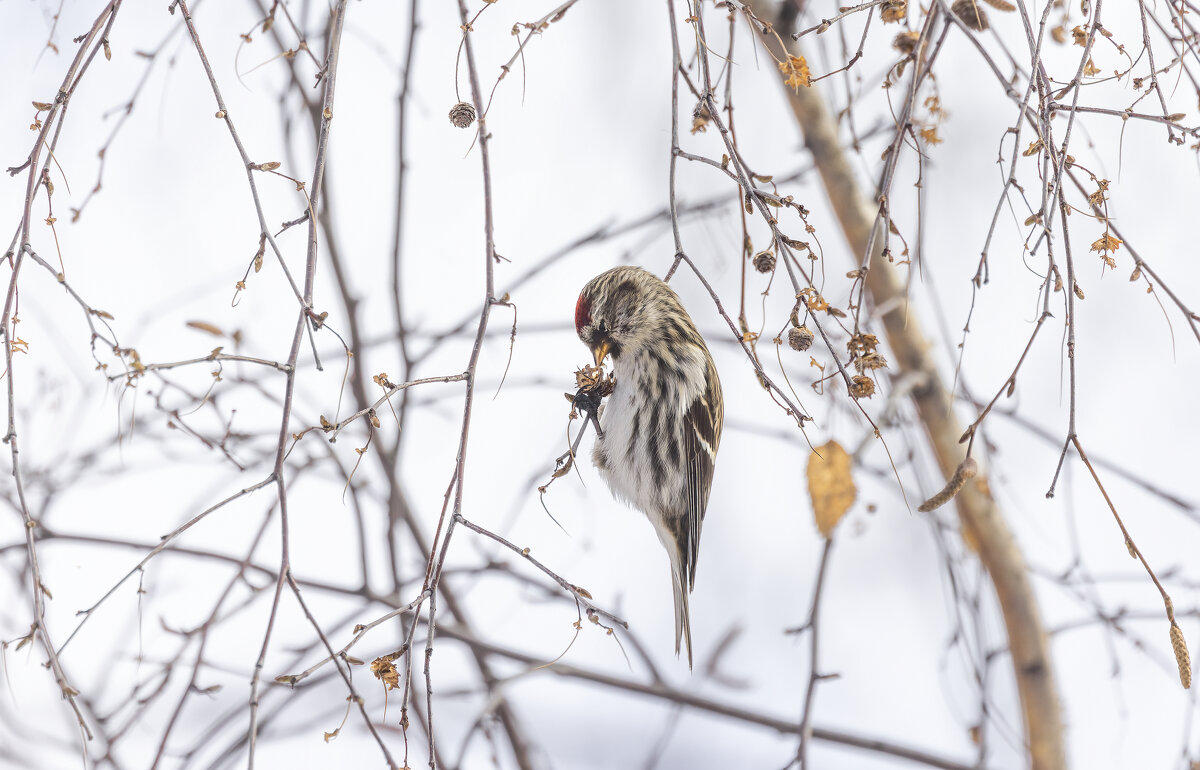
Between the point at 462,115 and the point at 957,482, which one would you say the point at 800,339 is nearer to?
the point at 957,482

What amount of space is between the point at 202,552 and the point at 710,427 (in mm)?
1078

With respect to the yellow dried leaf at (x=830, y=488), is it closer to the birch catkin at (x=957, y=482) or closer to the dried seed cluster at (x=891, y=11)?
the birch catkin at (x=957, y=482)

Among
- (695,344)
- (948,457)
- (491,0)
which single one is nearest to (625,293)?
(695,344)

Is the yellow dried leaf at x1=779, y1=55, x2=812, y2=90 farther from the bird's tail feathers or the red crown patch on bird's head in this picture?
the bird's tail feathers

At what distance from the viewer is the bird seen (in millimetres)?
2121

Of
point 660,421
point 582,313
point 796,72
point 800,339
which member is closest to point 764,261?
point 800,339

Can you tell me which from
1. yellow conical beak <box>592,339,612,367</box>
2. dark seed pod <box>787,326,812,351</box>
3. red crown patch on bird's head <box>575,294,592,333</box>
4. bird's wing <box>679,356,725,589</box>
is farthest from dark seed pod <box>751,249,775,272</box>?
bird's wing <box>679,356,725,589</box>

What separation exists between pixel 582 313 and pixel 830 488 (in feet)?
2.62

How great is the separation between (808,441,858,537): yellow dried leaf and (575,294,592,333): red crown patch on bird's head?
75 centimetres

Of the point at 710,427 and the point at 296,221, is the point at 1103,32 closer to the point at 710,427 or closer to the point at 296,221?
the point at 296,221

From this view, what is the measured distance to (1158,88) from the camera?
111cm

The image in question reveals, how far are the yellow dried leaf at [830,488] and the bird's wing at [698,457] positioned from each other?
0.76 meters

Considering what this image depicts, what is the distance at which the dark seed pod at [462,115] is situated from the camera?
118cm

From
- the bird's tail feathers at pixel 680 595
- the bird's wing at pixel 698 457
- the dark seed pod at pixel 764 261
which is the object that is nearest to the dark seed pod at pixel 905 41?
the dark seed pod at pixel 764 261
